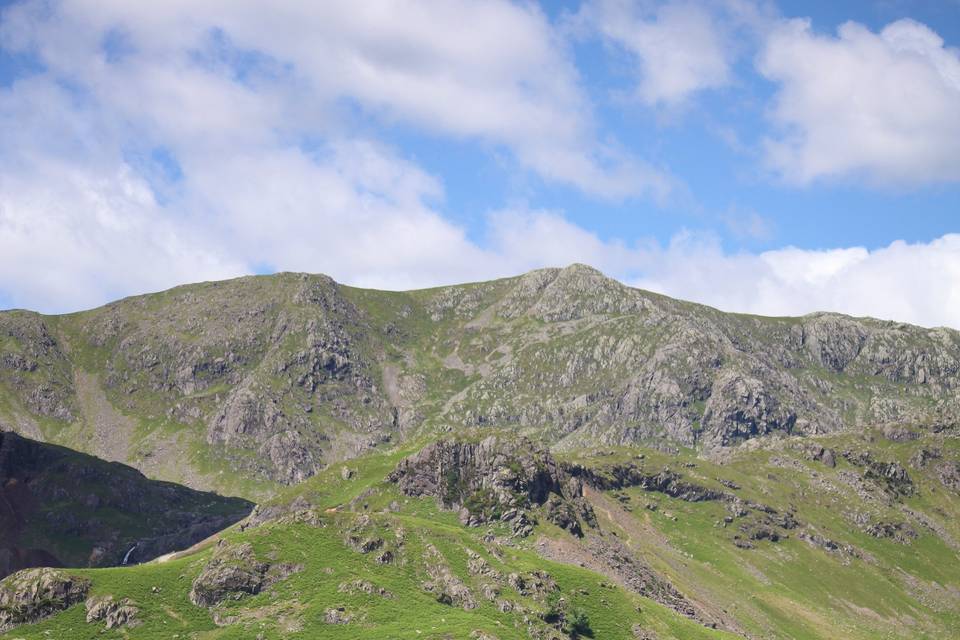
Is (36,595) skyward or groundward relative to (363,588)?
skyward

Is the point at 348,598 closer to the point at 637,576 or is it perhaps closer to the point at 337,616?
the point at 337,616

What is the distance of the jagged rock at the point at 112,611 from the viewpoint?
106188 mm

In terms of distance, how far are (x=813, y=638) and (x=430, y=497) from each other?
90.7 m

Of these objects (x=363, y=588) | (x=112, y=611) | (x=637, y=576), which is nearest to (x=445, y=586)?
(x=363, y=588)

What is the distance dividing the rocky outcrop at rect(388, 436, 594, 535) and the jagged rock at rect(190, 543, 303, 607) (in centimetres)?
6756

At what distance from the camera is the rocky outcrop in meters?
183

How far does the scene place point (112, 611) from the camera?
352 feet

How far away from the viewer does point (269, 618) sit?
4294 inches

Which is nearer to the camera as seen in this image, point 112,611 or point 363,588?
point 112,611

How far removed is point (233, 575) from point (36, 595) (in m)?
24.0

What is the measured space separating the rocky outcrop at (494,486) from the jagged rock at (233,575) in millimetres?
67558

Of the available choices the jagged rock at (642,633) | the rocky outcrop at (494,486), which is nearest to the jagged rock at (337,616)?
the jagged rock at (642,633)

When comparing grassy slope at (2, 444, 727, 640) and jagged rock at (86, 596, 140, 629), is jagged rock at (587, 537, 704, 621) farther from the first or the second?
jagged rock at (86, 596, 140, 629)

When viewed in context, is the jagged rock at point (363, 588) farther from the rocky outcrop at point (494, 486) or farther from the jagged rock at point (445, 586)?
the rocky outcrop at point (494, 486)
